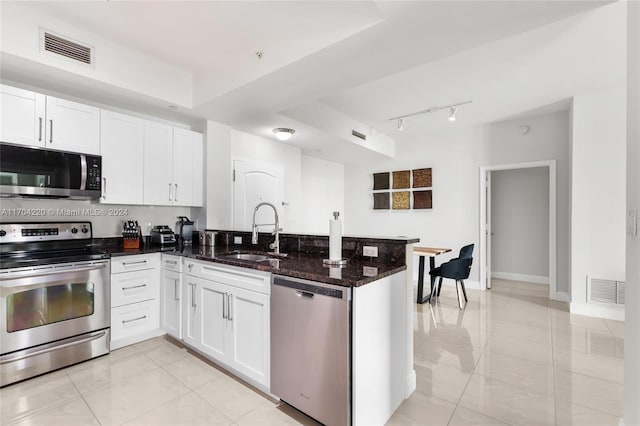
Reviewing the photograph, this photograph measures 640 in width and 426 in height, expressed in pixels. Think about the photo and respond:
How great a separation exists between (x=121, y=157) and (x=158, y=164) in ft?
1.17

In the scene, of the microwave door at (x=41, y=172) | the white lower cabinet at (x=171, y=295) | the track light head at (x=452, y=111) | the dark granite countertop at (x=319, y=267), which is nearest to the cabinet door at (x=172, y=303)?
the white lower cabinet at (x=171, y=295)

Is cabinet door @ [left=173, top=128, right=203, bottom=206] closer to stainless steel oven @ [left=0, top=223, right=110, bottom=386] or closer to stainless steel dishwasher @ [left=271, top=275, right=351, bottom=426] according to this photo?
stainless steel oven @ [left=0, top=223, right=110, bottom=386]

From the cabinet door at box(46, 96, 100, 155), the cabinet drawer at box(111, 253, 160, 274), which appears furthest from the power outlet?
the cabinet door at box(46, 96, 100, 155)

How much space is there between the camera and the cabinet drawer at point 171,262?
276 cm

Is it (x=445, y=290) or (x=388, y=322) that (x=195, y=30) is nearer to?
(x=388, y=322)

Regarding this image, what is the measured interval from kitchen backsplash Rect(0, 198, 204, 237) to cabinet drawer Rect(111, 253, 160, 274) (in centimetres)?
65

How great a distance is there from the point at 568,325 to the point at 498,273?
2.63m

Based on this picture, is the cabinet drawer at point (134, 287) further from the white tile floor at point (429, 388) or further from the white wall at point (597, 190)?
the white wall at point (597, 190)

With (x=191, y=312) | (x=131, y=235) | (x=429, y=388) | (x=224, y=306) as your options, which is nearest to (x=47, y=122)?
(x=131, y=235)

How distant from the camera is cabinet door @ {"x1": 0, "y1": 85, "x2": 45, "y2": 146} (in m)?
2.27

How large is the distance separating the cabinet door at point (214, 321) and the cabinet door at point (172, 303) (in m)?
0.41

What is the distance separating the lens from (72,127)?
2639 millimetres

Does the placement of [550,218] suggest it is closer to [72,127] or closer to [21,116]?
[72,127]

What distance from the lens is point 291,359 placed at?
1.80 metres
